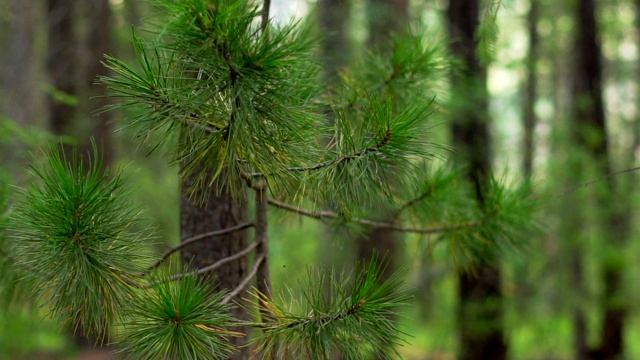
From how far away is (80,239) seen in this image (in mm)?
1909

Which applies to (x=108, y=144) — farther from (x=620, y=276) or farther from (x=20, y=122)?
→ (x=620, y=276)

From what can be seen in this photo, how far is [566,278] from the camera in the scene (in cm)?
803

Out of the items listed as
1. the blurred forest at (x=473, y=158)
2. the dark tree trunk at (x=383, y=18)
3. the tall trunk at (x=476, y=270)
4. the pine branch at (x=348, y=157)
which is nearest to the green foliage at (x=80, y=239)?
the pine branch at (x=348, y=157)

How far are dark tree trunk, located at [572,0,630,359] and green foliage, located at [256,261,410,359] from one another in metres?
6.54

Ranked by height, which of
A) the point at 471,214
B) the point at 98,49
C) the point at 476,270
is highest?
the point at 98,49

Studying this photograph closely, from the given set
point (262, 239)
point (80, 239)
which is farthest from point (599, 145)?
point (80, 239)

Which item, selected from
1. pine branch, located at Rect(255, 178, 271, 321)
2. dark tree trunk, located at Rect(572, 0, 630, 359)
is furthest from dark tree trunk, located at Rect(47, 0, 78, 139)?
dark tree trunk, located at Rect(572, 0, 630, 359)

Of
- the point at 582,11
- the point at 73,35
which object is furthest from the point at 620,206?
the point at 73,35

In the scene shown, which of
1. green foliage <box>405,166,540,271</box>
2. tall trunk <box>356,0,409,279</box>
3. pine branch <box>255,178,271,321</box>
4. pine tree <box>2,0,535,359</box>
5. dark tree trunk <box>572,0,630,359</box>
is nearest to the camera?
pine tree <box>2,0,535,359</box>

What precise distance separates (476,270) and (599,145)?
10.2ft

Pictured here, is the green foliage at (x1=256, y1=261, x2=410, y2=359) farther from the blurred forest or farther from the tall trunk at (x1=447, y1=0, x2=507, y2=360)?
the tall trunk at (x1=447, y1=0, x2=507, y2=360)

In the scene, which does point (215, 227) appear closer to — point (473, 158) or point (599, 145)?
point (473, 158)

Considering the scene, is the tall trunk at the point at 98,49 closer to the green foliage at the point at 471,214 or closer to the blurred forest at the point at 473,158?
the blurred forest at the point at 473,158

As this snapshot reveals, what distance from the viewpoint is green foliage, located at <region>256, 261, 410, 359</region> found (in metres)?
1.97
